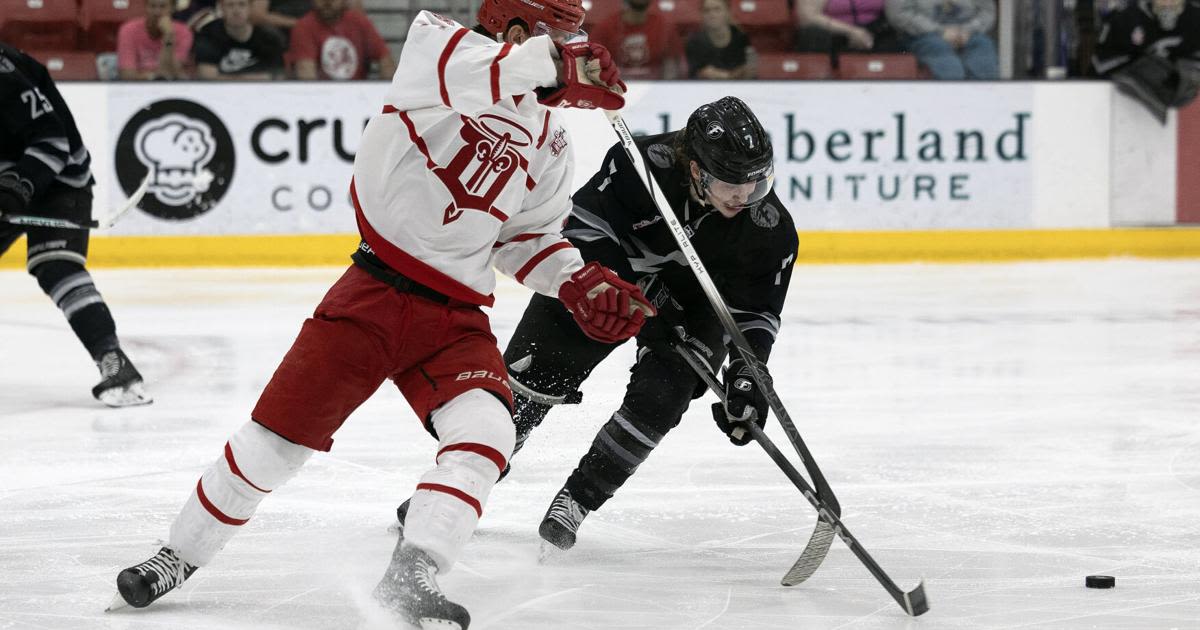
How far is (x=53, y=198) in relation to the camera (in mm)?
4336

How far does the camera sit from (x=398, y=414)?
13.5ft

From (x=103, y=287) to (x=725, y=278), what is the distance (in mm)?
4509

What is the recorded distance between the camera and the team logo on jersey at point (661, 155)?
2.86 m

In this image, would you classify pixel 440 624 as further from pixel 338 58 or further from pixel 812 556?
pixel 338 58

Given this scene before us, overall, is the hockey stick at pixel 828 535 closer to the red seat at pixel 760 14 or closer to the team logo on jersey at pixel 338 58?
Result: the team logo on jersey at pixel 338 58

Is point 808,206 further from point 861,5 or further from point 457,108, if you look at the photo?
point 457,108

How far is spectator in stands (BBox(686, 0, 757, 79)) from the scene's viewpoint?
789 centimetres

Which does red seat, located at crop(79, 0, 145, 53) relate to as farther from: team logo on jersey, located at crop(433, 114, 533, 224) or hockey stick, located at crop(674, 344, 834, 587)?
hockey stick, located at crop(674, 344, 834, 587)

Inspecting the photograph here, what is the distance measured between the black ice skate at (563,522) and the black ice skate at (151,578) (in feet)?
2.09

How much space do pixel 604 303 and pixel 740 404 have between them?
346 millimetres

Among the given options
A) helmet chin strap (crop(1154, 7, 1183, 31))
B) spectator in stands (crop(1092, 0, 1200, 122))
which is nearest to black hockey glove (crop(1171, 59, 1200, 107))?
spectator in stands (crop(1092, 0, 1200, 122))

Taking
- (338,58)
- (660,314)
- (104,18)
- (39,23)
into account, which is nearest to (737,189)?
(660,314)

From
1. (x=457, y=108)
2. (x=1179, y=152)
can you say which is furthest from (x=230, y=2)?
(x=457, y=108)

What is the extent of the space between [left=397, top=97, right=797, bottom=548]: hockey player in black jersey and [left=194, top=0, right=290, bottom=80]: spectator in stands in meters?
4.92
